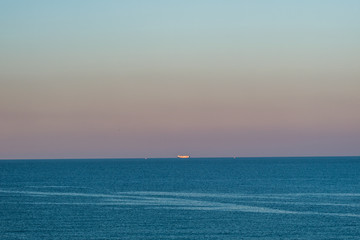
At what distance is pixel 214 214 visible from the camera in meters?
86.1

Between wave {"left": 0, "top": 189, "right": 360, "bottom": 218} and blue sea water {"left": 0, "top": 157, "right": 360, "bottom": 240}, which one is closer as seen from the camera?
blue sea water {"left": 0, "top": 157, "right": 360, "bottom": 240}

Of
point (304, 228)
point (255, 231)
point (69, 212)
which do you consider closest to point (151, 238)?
point (255, 231)

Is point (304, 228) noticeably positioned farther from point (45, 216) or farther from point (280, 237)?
point (45, 216)

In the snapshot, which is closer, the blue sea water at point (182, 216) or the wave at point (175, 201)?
the blue sea water at point (182, 216)

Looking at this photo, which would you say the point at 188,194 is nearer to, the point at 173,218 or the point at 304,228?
the point at 173,218

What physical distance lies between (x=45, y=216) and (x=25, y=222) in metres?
5.79

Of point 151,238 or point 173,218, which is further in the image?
point 173,218

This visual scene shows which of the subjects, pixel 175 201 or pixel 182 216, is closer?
pixel 182 216

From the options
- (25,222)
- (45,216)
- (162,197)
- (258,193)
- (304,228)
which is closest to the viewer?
(304,228)

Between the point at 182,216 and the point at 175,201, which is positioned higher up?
the point at 175,201

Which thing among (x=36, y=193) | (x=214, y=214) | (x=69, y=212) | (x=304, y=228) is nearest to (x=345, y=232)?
(x=304, y=228)

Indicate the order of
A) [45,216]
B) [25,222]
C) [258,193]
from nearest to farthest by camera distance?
[25,222] < [45,216] < [258,193]

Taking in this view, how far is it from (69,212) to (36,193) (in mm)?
40151

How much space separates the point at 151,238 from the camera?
223 ft
